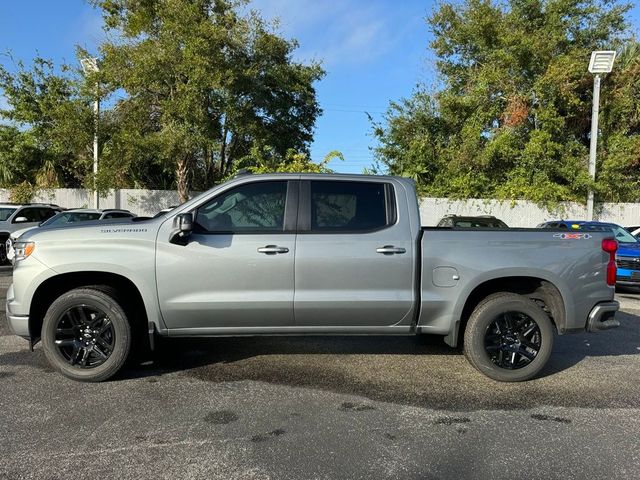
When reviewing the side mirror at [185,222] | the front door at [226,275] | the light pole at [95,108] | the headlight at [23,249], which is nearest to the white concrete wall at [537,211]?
the light pole at [95,108]

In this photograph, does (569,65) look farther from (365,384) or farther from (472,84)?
(365,384)

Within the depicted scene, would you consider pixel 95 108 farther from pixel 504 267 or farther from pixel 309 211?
pixel 504 267

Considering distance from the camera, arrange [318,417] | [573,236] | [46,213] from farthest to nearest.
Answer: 1. [46,213]
2. [573,236]
3. [318,417]

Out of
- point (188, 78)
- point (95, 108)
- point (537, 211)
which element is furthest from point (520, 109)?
point (95, 108)

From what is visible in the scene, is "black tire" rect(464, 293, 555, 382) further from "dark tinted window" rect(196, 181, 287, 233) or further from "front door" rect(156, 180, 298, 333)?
"dark tinted window" rect(196, 181, 287, 233)

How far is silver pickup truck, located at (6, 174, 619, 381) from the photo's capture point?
4.75m

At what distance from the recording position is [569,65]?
1988 cm

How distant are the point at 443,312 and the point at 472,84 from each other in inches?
757

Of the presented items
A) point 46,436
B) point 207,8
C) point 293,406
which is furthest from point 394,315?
point 207,8

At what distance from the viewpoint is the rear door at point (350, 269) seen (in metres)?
4.80

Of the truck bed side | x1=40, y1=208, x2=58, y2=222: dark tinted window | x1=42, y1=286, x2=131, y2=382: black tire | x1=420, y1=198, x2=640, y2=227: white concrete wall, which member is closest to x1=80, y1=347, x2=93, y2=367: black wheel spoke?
x1=42, y1=286, x2=131, y2=382: black tire

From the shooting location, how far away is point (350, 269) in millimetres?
4809

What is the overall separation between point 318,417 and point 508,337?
2084 millimetres

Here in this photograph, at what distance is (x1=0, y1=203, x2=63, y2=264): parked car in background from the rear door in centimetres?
1194
